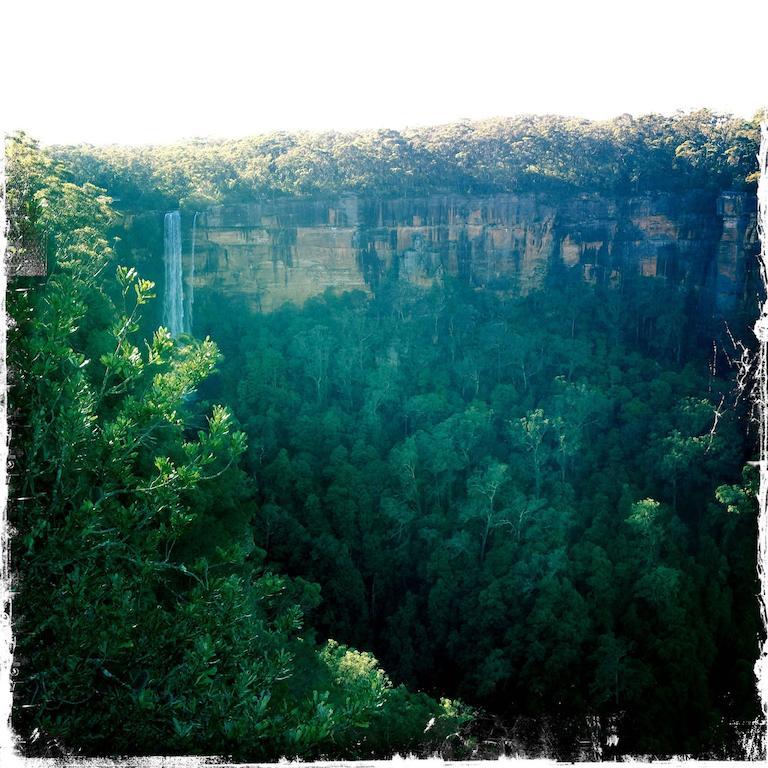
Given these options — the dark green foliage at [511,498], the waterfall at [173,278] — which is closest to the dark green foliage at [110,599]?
the dark green foliage at [511,498]

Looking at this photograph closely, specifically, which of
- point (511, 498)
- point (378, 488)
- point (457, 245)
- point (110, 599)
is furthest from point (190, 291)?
point (110, 599)

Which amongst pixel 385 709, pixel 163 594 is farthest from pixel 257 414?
pixel 163 594

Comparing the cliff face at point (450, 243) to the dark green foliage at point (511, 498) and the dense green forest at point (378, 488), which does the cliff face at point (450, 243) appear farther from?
the dark green foliage at point (511, 498)

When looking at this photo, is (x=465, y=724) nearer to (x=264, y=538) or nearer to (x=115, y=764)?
(x=264, y=538)

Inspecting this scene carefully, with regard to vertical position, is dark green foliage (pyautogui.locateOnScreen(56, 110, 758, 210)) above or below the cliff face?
above

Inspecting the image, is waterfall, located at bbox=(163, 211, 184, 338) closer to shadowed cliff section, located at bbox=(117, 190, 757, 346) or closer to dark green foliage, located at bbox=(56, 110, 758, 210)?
shadowed cliff section, located at bbox=(117, 190, 757, 346)

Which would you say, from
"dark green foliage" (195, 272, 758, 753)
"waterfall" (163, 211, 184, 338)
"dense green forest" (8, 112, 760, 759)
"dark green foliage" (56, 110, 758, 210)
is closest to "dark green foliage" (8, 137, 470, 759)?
"dense green forest" (8, 112, 760, 759)
